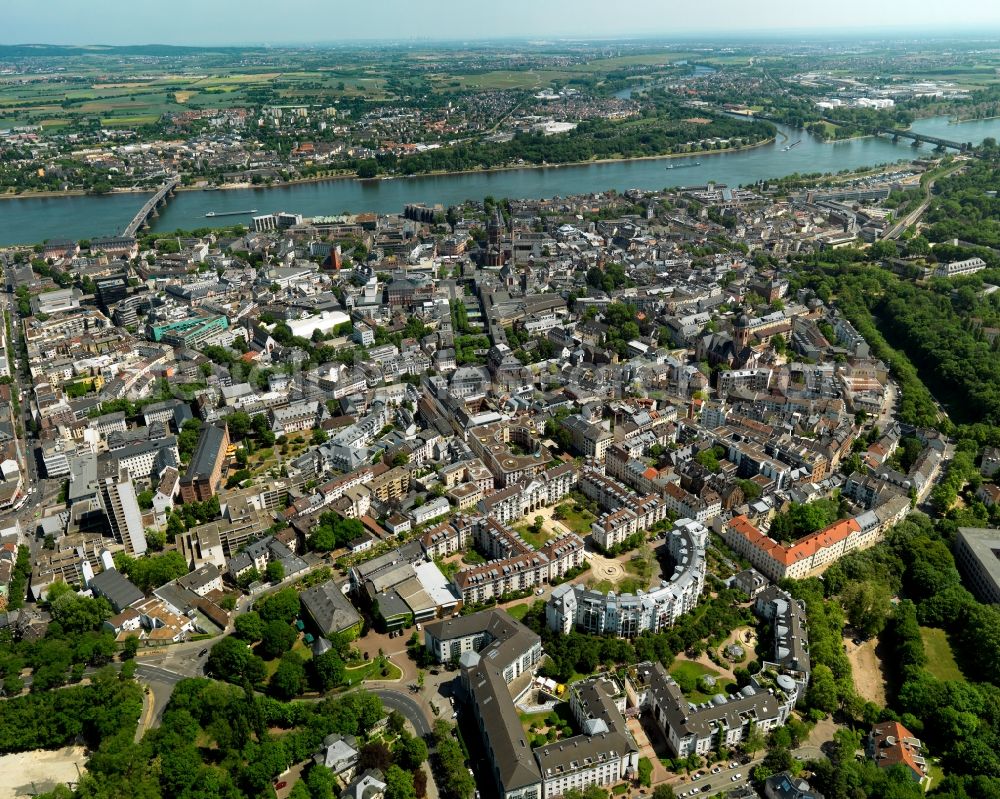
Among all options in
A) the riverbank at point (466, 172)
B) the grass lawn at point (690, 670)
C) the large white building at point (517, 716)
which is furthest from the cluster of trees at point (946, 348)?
the riverbank at point (466, 172)

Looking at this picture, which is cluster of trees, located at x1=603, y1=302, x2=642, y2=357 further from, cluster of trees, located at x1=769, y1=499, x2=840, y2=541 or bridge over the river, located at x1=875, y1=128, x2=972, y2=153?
bridge over the river, located at x1=875, y1=128, x2=972, y2=153

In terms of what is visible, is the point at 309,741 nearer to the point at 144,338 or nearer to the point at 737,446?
the point at 737,446

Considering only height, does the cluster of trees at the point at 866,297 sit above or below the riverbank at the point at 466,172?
below

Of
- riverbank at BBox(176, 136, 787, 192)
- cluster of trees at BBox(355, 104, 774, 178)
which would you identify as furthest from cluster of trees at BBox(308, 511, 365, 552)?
cluster of trees at BBox(355, 104, 774, 178)

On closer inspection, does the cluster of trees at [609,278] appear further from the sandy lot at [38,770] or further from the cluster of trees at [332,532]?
the sandy lot at [38,770]

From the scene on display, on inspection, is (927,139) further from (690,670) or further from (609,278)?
(690,670)
